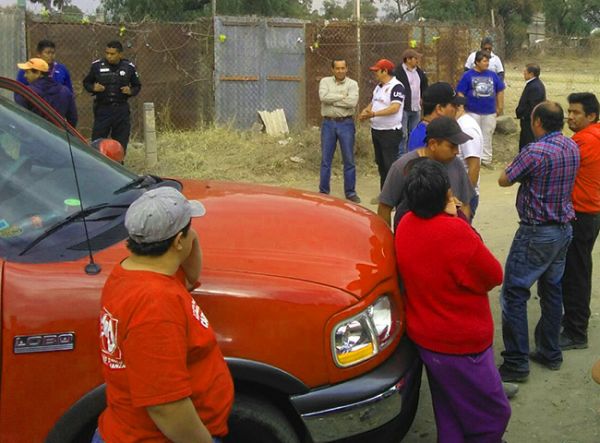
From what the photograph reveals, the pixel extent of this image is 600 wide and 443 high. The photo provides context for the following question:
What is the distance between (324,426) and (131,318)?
45.8 inches

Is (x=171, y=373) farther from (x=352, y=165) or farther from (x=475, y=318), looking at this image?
(x=352, y=165)

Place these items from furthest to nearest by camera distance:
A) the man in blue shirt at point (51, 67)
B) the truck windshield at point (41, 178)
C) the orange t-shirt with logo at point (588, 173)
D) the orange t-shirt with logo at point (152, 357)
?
the man in blue shirt at point (51, 67) → the orange t-shirt with logo at point (588, 173) → the truck windshield at point (41, 178) → the orange t-shirt with logo at point (152, 357)

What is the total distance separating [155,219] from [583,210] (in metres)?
3.57

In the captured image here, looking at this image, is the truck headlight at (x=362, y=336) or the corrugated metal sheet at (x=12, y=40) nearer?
the truck headlight at (x=362, y=336)

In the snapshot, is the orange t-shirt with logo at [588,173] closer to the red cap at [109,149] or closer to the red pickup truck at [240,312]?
the red pickup truck at [240,312]

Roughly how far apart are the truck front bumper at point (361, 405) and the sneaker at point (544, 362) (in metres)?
2.00

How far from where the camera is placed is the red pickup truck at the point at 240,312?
2.68 m

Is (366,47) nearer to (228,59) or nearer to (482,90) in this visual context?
(228,59)

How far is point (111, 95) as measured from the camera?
956 cm

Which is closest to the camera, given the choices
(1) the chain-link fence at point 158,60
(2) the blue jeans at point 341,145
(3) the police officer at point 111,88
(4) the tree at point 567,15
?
(2) the blue jeans at point 341,145

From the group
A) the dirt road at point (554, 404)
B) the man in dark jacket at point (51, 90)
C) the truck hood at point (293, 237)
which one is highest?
the man in dark jacket at point (51, 90)

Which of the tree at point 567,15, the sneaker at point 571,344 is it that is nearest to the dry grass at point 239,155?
the sneaker at point 571,344

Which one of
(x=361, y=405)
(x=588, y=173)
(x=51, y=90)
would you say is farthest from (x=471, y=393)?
(x=51, y=90)

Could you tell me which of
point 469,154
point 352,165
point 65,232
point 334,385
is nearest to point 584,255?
point 469,154
